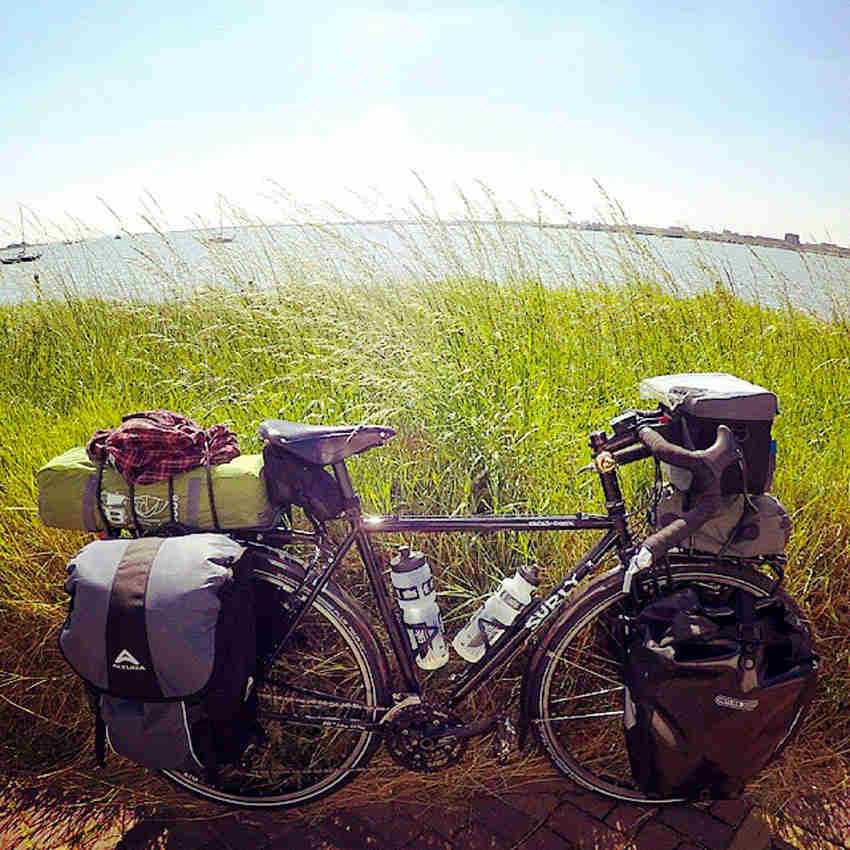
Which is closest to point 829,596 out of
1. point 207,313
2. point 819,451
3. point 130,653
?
point 819,451

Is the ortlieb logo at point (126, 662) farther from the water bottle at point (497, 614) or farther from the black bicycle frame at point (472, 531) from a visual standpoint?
the water bottle at point (497, 614)

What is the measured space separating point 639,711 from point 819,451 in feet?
7.29

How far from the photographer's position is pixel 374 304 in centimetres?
528

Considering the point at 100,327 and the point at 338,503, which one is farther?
the point at 100,327

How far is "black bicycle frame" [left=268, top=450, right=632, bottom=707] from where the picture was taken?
214cm

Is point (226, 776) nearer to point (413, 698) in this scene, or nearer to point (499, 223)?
point (413, 698)

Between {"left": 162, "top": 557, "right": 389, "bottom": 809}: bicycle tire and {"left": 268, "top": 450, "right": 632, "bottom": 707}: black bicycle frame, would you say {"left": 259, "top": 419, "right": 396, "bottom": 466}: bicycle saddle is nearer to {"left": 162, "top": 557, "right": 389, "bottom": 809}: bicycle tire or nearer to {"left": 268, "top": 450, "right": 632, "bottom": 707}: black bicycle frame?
{"left": 268, "top": 450, "right": 632, "bottom": 707}: black bicycle frame

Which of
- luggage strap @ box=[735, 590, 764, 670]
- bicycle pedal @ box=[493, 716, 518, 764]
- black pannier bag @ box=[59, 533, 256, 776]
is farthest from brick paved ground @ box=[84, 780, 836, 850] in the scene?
luggage strap @ box=[735, 590, 764, 670]

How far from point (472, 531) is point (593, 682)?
1.01 metres

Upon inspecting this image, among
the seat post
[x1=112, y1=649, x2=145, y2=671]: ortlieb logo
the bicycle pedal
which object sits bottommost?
the bicycle pedal

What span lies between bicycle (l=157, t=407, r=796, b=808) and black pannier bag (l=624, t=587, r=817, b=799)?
104mm

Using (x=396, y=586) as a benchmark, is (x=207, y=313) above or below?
above

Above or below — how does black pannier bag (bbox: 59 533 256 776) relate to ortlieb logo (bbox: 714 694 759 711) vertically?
above

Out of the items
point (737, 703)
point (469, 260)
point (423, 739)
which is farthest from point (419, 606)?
point (469, 260)
